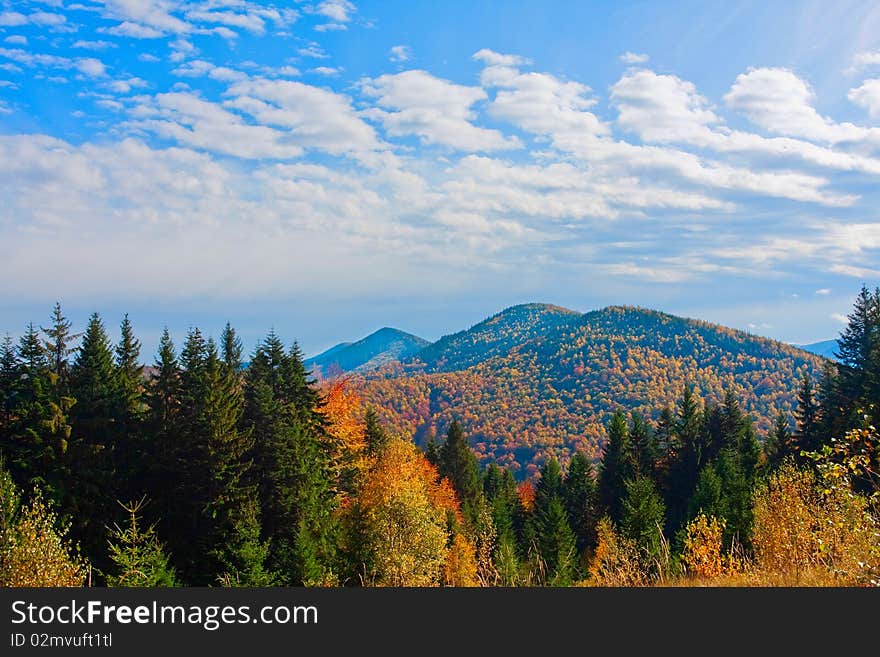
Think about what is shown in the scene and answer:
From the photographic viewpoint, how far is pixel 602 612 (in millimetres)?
8984

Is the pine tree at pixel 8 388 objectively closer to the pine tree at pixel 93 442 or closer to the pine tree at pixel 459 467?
the pine tree at pixel 93 442

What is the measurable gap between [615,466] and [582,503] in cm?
601

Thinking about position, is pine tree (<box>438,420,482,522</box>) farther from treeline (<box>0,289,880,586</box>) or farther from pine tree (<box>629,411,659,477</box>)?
treeline (<box>0,289,880,586</box>)

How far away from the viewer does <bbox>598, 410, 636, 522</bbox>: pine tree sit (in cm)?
6225

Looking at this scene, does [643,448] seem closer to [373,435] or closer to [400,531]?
[373,435]

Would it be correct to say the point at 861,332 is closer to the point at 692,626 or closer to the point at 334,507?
the point at 334,507

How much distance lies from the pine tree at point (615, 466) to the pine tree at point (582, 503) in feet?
4.72

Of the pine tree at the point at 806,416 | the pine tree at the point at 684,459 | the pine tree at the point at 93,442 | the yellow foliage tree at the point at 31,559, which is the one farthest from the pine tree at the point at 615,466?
the yellow foliage tree at the point at 31,559

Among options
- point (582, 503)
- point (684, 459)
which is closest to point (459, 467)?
point (582, 503)

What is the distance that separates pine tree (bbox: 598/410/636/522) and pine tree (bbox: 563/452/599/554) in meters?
1.44

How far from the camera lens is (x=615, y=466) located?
6300 centimetres

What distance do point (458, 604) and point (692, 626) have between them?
3.21m

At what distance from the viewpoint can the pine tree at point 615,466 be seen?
204ft

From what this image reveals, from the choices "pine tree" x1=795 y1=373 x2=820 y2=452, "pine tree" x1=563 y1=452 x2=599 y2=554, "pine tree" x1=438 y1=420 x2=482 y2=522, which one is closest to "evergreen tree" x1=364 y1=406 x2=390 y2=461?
"pine tree" x1=438 y1=420 x2=482 y2=522
